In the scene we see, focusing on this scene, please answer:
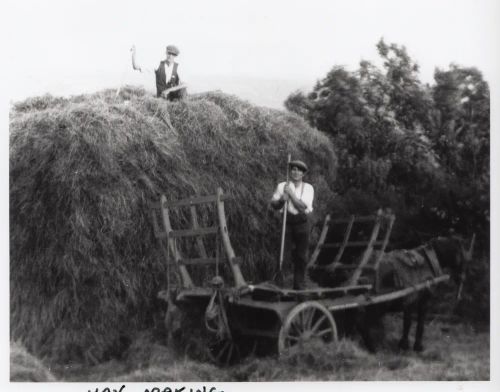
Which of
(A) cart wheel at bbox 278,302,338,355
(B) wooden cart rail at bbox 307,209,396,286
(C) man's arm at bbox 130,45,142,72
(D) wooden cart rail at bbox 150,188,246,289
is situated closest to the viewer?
(A) cart wheel at bbox 278,302,338,355

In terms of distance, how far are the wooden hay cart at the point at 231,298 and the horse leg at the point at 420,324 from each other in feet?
1.67

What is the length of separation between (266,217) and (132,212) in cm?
181

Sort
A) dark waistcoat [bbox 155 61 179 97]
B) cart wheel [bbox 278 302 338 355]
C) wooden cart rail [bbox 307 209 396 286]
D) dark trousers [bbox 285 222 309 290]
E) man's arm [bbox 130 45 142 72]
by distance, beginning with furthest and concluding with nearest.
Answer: dark waistcoat [bbox 155 61 179 97]
wooden cart rail [bbox 307 209 396 286]
man's arm [bbox 130 45 142 72]
dark trousers [bbox 285 222 309 290]
cart wheel [bbox 278 302 338 355]

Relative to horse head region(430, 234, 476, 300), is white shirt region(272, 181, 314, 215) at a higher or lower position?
higher

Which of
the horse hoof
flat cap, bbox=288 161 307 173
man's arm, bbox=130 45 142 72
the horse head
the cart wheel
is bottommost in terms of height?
the horse hoof

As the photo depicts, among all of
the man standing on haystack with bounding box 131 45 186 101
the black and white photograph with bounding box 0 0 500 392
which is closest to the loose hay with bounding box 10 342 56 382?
the black and white photograph with bounding box 0 0 500 392

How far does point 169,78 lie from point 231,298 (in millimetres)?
3110

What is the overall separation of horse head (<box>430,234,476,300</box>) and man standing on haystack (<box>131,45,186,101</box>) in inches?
148

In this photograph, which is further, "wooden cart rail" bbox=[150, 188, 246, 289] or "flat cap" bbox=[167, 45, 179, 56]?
"flat cap" bbox=[167, 45, 179, 56]

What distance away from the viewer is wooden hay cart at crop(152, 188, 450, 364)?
21.8 ft

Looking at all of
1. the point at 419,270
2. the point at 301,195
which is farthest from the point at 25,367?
the point at 419,270

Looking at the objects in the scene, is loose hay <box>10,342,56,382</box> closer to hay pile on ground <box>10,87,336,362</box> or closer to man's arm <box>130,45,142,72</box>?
hay pile on ground <box>10,87,336,362</box>

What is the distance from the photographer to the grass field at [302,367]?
659 cm

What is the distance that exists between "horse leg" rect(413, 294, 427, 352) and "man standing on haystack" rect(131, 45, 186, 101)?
3.94m
